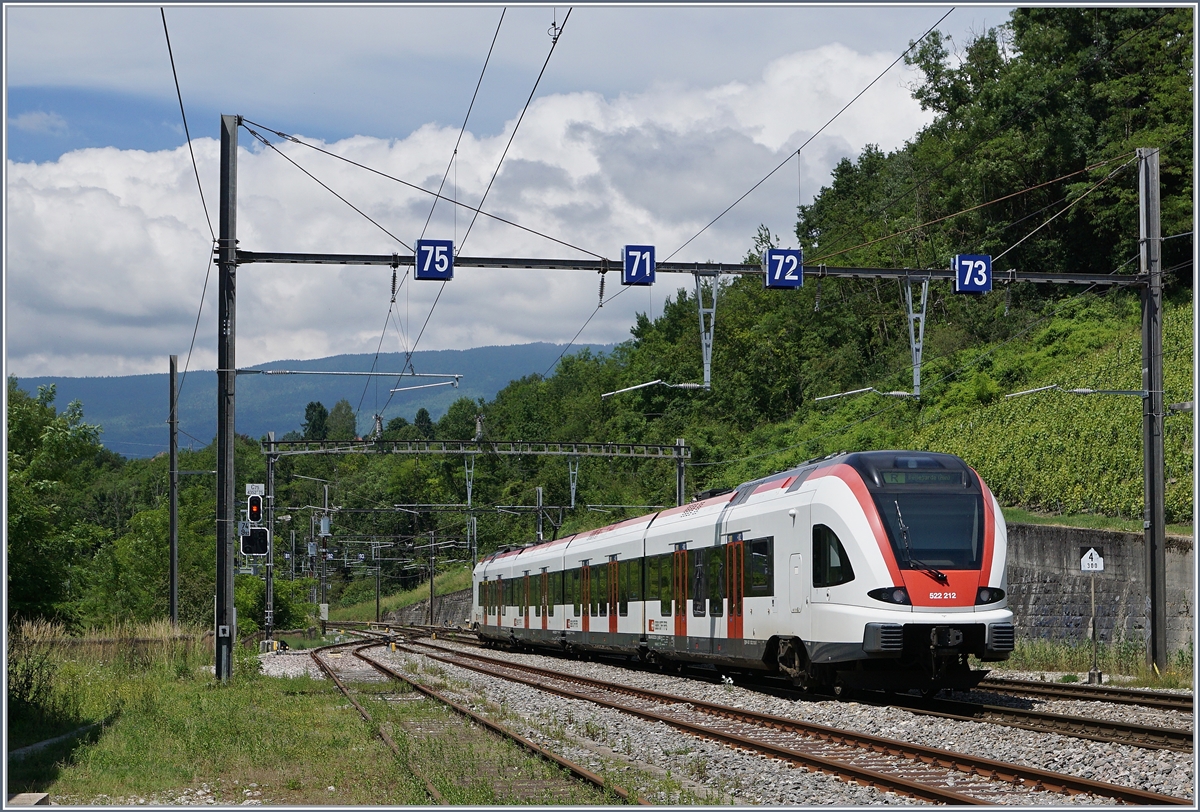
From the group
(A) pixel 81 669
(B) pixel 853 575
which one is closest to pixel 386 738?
(B) pixel 853 575

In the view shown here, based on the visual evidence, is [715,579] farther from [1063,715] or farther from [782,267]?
[1063,715]

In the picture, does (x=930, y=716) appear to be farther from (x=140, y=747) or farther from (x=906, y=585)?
(x=140, y=747)

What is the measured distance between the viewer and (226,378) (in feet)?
71.1

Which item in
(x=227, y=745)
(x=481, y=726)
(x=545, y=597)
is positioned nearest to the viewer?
(x=227, y=745)

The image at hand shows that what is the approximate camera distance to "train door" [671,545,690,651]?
2348 cm

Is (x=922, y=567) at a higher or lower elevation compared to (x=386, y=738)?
higher

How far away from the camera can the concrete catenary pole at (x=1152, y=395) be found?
71.0 ft

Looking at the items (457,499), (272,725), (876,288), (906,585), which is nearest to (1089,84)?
(876,288)

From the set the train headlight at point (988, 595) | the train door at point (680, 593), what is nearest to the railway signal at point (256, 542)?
the train door at point (680, 593)

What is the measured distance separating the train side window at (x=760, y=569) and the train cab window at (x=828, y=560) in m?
1.65

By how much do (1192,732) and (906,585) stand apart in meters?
4.15

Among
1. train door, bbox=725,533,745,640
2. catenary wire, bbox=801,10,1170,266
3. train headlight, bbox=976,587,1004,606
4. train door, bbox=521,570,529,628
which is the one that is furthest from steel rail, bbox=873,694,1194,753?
catenary wire, bbox=801,10,1170,266

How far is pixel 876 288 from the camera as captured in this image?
66312 millimetres

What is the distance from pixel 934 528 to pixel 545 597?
817 inches
